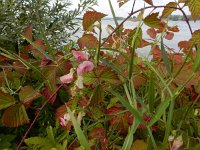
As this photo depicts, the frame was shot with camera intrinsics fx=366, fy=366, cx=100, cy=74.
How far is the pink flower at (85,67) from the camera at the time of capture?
1.82ft

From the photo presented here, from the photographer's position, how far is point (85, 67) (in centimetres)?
56

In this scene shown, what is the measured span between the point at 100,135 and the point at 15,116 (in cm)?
15

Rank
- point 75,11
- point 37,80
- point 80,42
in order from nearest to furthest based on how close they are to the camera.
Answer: point 80,42, point 37,80, point 75,11

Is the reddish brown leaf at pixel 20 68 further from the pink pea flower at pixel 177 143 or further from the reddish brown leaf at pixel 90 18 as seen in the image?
the pink pea flower at pixel 177 143

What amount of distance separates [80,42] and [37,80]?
0.17m

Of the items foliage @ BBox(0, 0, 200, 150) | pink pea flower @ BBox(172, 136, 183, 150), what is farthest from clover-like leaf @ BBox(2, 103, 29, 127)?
pink pea flower @ BBox(172, 136, 183, 150)

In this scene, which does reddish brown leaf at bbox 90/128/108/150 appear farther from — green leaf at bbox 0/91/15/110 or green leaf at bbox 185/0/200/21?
green leaf at bbox 185/0/200/21

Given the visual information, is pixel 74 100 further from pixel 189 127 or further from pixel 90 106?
pixel 189 127

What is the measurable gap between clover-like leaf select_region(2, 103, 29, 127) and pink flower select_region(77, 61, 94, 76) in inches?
5.6

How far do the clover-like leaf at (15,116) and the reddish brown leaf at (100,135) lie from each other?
0.39ft

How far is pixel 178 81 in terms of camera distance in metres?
0.59

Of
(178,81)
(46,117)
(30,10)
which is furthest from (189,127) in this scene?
(30,10)

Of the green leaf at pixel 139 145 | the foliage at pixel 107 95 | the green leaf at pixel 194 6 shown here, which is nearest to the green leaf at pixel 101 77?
the foliage at pixel 107 95

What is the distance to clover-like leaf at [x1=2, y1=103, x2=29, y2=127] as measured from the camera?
0.63 metres
